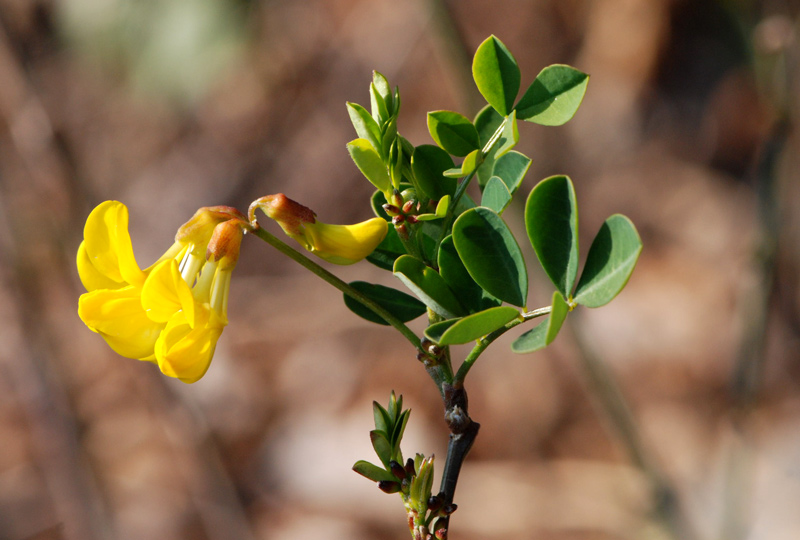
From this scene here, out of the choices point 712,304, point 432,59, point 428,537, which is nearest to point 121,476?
point 432,59

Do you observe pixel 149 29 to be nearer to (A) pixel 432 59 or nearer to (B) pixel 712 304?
(A) pixel 432 59

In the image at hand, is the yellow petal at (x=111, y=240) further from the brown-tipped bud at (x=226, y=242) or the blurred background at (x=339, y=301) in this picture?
the blurred background at (x=339, y=301)

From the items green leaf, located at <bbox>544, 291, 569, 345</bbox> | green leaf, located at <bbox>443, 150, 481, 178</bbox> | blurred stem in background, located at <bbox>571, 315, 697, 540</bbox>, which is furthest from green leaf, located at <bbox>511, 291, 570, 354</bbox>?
blurred stem in background, located at <bbox>571, 315, 697, 540</bbox>

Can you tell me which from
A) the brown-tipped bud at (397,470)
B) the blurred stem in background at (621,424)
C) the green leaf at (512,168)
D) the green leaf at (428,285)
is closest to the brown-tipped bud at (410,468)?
the brown-tipped bud at (397,470)

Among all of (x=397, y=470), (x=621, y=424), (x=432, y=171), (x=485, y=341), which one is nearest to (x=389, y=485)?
(x=397, y=470)

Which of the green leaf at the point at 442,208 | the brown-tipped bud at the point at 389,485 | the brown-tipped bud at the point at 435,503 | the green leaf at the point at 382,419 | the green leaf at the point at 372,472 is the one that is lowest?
the brown-tipped bud at the point at 435,503

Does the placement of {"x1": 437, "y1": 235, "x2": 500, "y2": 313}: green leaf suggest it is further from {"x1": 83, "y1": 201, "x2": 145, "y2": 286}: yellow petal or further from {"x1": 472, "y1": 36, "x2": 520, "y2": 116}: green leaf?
{"x1": 83, "y1": 201, "x2": 145, "y2": 286}: yellow petal

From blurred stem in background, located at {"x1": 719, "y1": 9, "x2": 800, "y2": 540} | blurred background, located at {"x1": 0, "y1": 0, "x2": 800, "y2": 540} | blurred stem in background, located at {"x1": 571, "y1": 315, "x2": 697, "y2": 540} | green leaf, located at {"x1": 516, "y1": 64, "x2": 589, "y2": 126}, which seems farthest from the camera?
blurred background, located at {"x1": 0, "y1": 0, "x2": 800, "y2": 540}

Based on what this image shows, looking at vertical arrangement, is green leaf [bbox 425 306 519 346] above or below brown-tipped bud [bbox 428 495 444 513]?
above
